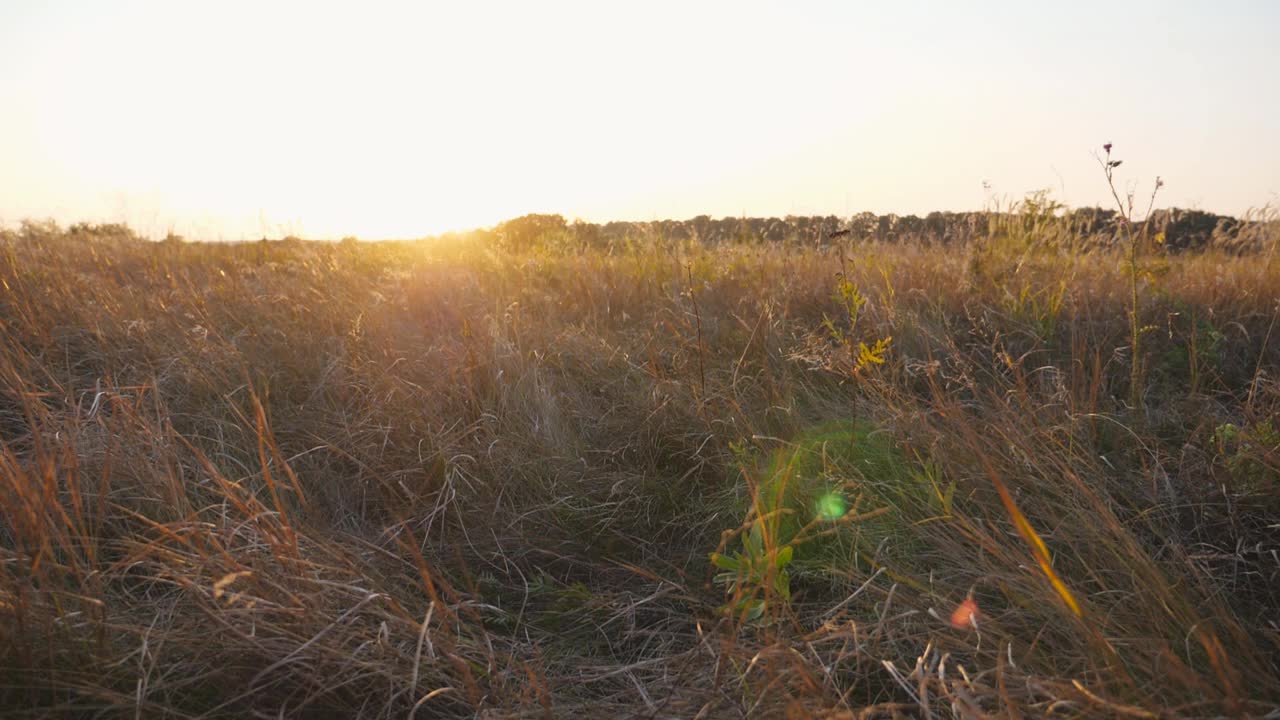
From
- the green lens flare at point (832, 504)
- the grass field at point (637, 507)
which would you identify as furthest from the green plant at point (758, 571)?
the green lens flare at point (832, 504)

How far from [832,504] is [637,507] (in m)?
0.55

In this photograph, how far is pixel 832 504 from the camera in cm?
164

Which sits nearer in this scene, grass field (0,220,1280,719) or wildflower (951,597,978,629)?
grass field (0,220,1280,719)

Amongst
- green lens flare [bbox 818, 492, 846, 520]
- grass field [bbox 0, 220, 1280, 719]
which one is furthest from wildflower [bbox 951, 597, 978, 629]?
green lens flare [bbox 818, 492, 846, 520]

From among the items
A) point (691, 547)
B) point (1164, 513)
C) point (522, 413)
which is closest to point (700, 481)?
point (691, 547)

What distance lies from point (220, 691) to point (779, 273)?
11.0ft

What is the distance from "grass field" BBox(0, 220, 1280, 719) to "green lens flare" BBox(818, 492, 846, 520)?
0.03ft

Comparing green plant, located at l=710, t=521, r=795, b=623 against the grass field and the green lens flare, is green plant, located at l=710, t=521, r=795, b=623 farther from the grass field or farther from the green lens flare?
the green lens flare

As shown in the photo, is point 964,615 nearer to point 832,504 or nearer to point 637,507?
point 832,504

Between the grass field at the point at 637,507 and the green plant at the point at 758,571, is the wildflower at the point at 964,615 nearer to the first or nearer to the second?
the grass field at the point at 637,507

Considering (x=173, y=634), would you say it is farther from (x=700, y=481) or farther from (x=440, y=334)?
(x=440, y=334)

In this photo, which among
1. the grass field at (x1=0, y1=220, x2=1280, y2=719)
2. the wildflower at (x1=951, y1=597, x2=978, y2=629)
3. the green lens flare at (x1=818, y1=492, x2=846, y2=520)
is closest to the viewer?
the grass field at (x1=0, y1=220, x2=1280, y2=719)

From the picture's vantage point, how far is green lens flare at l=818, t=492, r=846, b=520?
64.0 inches

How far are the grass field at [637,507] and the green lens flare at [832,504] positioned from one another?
0.03 feet
